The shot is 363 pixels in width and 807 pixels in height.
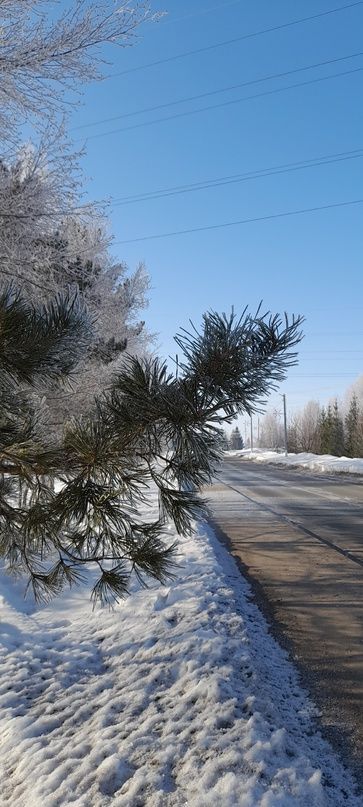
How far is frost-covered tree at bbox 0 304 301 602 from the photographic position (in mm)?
1948

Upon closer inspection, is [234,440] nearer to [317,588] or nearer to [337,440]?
[317,588]

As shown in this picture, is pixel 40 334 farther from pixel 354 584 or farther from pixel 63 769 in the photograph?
pixel 354 584

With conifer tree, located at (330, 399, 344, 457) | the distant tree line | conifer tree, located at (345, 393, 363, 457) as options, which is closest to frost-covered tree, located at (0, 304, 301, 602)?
the distant tree line

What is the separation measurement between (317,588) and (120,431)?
5658 mm

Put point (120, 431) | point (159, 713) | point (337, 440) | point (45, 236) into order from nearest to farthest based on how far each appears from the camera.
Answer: point (120, 431), point (159, 713), point (45, 236), point (337, 440)

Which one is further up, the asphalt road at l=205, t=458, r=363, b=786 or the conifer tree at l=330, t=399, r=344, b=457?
the conifer tree at l=330, t=399, r=344, b=457

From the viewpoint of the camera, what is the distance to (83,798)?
9.23 feet

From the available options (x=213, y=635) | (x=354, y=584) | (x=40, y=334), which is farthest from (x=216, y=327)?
(x=354, y=584)

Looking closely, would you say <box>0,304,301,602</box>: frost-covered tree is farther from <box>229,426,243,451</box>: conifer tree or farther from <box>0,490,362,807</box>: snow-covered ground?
<box>0,490,362,807</box>: snow-covered ground

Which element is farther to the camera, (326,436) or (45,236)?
(326,436)

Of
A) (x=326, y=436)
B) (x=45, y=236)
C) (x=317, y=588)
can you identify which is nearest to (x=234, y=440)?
(x=317, y=588)

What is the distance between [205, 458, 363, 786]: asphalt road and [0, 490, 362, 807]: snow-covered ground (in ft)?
0.60

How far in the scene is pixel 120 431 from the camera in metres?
2.16

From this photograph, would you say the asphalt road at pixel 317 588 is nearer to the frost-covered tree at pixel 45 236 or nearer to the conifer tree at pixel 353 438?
the frost-covered tree at pixel 45 236
